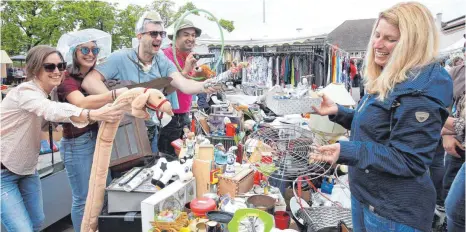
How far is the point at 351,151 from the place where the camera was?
1.27 meters

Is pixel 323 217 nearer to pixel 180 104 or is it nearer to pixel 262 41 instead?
pixel 180 104

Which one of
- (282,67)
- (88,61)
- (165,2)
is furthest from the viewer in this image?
(165,2)

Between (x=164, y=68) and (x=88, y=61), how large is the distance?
25.6 inches

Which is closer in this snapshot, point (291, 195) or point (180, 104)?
point (291, 195)

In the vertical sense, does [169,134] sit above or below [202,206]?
above

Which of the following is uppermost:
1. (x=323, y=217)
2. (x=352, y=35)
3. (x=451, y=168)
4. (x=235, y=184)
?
(x=352, y=35)

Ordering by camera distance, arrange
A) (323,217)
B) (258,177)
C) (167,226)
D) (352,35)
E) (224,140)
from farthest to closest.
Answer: (352,35), (224,140), (258,177), (323,217), (167,226)

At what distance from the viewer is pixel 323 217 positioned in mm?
2180

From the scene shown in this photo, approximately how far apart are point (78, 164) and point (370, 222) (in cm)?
190

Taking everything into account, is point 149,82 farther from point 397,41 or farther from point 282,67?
point 282,67

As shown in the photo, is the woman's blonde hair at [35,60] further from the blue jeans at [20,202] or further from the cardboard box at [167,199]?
the cardboard box at [167,199]

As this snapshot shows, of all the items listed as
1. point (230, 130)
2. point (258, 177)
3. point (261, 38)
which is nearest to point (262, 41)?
point (261, 38)

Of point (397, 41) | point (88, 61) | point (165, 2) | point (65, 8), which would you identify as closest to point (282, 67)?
point (88, 61)

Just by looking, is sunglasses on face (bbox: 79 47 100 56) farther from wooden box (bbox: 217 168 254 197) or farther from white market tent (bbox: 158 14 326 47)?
white market tent (bbox: 158 14 326 47)
